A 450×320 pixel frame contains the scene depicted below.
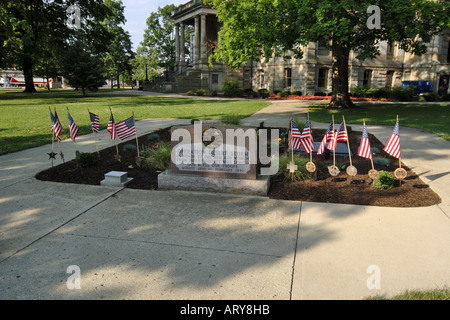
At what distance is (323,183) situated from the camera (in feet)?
23.7

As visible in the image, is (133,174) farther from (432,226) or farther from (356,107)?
(356,107)

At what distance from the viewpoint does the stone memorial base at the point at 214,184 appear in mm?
6625

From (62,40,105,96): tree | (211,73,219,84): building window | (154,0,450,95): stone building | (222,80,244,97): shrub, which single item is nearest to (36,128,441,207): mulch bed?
(154,0,450,95): stone building

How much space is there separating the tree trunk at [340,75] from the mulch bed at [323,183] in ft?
43.1

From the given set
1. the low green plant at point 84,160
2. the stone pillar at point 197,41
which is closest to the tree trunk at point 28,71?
the stone pillar at point 197,41

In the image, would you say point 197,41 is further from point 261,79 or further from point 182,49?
point 261,79

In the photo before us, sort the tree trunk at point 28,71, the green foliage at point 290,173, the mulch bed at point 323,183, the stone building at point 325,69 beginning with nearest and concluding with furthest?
the mulch bed at point 323,183 < the green foliage at point 290,173 < the stone building at point 325,69 < the tree trunk at point 28,71

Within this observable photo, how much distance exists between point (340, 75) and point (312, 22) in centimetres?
575

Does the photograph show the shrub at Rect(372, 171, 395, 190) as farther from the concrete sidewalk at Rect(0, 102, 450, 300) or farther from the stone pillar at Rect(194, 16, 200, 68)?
the stone pillar at Rect(194, 16, 200, 68)

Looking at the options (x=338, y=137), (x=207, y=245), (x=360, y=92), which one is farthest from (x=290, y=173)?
(x=360, y=92)

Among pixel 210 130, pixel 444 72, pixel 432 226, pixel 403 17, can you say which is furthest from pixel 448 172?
pixel 444 72

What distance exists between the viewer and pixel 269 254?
4.39 meters

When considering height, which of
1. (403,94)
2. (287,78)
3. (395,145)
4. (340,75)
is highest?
(287,78)

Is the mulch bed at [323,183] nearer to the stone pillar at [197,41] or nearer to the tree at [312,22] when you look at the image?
the tree at [312,22]
